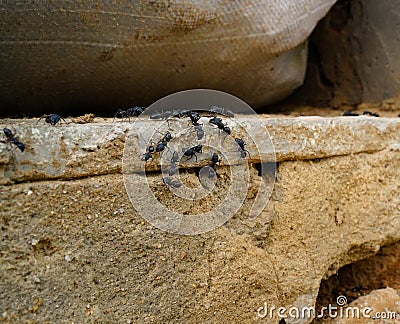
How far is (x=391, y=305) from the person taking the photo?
→ 176 cm

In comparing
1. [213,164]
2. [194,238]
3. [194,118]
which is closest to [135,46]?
[194,118]

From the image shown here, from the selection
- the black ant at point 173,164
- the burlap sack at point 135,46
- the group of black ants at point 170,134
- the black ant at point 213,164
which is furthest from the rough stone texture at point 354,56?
the black ant at point 173,164

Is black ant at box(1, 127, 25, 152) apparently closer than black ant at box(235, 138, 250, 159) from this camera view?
Yes

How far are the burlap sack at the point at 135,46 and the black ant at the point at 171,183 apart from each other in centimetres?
53

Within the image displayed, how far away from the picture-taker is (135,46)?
166 cm

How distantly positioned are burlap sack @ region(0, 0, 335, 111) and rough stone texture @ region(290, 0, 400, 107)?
0.61 metres

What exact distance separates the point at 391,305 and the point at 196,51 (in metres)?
1.15

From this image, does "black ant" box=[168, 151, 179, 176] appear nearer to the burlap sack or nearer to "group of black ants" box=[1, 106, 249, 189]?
"group of black ants" box=[1, 106, 249, 189]

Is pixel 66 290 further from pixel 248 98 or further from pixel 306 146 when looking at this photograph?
pixel 248 98

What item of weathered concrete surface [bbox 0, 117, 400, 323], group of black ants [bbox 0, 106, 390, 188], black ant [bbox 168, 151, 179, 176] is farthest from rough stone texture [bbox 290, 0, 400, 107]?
black ant [bbox 168, 151, 179, 176]

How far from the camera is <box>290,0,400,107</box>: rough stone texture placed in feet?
8.04

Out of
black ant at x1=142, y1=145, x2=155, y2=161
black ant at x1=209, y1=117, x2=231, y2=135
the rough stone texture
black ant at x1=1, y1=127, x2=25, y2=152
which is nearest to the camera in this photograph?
black ant at x1=1, y1=127, x2=25, y2=152

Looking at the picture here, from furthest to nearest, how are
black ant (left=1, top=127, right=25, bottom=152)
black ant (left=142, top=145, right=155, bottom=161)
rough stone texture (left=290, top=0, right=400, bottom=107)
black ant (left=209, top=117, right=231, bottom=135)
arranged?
1. rough stone texture (left=290, top=0, right=400, bottom=107)
2. black ant (left=209, top=117, right=231, bottom=135)
3. black ant (left=142, top=145, right=155, bottom=161)
4. black ant (left=1, top=127, right=25, bottom=152)

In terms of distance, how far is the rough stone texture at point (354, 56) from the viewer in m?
2.45
